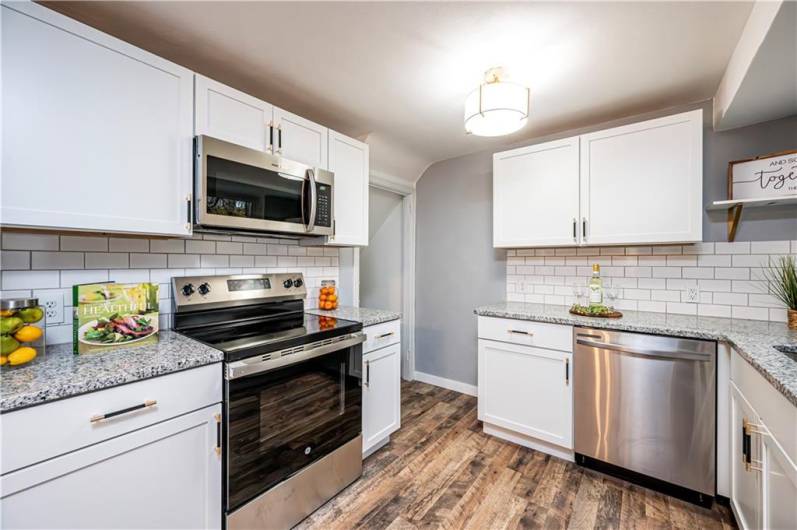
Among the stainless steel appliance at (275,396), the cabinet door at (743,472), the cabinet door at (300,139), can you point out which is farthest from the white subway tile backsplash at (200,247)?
the cabinet door at (743,472)

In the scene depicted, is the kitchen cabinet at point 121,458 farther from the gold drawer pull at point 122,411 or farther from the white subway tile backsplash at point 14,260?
the white subway tile backsplash at point 14,260

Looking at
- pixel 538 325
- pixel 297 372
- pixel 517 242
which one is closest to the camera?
pixel 297 372

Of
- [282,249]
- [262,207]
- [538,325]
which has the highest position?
[262,207]

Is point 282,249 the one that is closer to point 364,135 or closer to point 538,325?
point 364,135

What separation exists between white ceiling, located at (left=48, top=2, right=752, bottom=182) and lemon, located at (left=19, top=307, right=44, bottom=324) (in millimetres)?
1229

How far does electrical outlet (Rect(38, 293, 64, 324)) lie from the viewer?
140 centimetres

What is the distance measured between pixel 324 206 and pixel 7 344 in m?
1.43

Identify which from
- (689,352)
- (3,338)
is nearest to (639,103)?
(689,352)

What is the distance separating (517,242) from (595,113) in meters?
1.04

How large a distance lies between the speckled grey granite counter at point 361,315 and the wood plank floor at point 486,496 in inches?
35.3

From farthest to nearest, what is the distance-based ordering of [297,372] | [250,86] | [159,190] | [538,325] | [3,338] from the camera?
[538,325] → [250,86] → [297,372] → [159,190] → [3,338]

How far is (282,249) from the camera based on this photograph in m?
2.32

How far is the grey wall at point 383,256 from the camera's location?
372cm

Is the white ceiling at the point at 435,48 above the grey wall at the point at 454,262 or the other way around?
above
